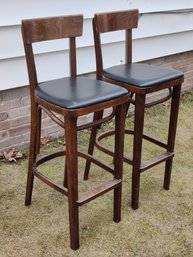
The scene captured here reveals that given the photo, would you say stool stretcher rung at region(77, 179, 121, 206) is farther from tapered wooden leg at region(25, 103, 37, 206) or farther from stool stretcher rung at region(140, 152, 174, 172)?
tapered wooden leg at region(25, 103, 37, 206)

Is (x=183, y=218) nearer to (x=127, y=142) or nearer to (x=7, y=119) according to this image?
(x=127, y=142)

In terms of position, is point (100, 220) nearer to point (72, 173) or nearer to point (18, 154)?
point (72, 173)

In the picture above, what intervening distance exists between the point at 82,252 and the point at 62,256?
11cm

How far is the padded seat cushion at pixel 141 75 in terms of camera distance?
2.06 m

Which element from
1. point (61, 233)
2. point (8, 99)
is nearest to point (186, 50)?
point (8, 99)

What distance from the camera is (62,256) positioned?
6.37ft

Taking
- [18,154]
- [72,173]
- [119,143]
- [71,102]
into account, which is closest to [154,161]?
[119,143]

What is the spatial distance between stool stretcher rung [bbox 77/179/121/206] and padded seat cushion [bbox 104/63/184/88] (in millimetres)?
587

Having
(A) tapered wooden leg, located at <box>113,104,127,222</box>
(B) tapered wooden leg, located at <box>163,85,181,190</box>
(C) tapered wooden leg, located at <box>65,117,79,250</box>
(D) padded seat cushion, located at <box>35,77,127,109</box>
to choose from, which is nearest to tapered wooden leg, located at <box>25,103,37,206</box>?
(D) padded seat cushion, located at <box>35,77,127,109</box>

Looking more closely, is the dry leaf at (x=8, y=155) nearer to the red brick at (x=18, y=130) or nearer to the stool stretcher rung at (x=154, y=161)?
the red brick at (x=18, y=130)

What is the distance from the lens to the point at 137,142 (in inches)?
84.9

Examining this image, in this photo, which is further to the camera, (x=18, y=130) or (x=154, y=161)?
(x=18, y=130)

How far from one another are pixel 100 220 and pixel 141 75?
933 millimetres

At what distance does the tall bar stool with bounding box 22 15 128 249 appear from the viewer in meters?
1.75
